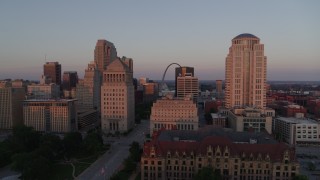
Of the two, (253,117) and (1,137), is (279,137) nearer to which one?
(253,117)

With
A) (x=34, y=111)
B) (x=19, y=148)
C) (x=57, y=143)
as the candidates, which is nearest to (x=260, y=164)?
(x=57, y=143)

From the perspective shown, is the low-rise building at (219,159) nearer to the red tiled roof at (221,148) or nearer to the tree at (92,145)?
the red tiled roof at (221,148)

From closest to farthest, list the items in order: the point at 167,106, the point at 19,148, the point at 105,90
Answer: the point at 19,148 < the point at 167,106 < the point at 105,90

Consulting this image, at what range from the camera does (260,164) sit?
78.1 meters

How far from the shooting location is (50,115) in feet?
495

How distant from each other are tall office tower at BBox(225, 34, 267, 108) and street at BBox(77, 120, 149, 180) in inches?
2235

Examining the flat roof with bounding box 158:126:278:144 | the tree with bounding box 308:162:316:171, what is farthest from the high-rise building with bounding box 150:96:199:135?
the tree with bounding box 308:162:316:171

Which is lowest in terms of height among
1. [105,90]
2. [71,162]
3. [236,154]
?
[71,162]

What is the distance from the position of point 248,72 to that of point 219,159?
98577 millimetres

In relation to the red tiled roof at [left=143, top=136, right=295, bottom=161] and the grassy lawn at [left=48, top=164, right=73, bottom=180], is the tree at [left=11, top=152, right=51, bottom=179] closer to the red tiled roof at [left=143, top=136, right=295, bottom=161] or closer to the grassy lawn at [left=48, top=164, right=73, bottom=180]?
the grassy lawn at [left=48, top=164, right=73, bottom=180]

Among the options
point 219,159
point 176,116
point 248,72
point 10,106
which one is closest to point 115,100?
point 176,116

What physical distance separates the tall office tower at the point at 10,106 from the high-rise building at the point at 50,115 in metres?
7.64

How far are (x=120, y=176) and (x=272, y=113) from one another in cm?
10291

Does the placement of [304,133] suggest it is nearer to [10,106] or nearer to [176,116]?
[176,116]
